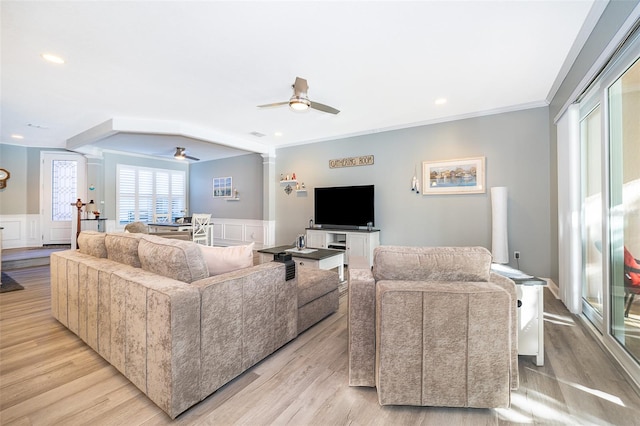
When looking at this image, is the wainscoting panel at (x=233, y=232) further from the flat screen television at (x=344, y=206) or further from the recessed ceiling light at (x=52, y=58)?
the recessed ceiling light at (x=52, y=58)

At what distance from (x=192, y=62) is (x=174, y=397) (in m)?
2.98

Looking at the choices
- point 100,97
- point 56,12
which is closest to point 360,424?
point 56,12

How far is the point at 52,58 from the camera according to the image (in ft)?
9.04

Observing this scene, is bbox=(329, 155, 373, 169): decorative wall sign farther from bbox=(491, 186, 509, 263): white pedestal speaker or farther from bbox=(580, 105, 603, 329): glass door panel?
bbox=(580, 105, 603, 329): glass door panel

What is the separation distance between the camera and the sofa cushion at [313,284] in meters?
2.50

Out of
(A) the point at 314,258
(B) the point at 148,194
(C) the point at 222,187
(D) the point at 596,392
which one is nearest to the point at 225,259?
(A) the point at 314,258

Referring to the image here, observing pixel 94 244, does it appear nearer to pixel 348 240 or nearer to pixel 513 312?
pixel 513 312

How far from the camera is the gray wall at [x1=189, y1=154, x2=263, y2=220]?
727cm

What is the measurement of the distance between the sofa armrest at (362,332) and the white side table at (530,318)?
1071mm

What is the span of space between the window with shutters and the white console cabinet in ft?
17.3

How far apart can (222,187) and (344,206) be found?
4297 millimetres

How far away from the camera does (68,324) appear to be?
8.18ft

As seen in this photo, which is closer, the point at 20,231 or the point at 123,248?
the point at 123,248

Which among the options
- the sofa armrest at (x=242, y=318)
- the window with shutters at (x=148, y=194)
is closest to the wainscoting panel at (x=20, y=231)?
the window with shutters at (x=148, y=194)
